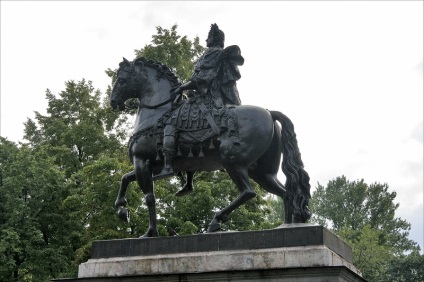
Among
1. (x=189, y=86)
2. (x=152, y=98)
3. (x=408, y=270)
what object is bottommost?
(x=152, y=98)

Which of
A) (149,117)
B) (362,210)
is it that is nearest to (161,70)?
(149,117)

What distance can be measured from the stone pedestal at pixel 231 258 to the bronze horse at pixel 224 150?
23.9 inches

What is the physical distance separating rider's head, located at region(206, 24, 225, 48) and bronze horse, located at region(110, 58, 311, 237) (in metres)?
0.92

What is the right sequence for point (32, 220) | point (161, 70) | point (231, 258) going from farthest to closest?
point (32, 220)
point (161, 70)
point (231, 258)

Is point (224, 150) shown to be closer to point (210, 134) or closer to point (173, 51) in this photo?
point (210, 134)

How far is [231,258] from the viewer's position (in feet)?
34.8

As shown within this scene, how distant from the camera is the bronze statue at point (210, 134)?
450 inches

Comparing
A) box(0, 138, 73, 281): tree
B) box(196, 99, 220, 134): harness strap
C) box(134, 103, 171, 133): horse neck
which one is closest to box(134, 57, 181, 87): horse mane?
box(134, 103, 171, 133): horse neck

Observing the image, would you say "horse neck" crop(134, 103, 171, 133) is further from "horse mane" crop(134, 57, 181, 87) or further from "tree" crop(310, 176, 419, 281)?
"tree" crop(310, 176, 419, 281)

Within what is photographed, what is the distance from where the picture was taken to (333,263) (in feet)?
33.6

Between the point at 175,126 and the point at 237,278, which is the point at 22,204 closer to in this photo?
the point at 175,126

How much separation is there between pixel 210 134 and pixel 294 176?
151cm

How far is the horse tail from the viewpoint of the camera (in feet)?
36.9

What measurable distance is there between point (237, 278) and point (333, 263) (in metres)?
1.39
